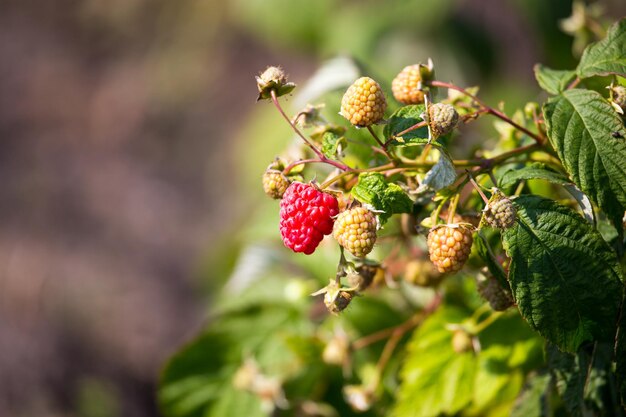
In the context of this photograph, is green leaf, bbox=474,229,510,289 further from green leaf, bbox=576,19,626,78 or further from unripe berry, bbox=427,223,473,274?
green leaf, bbox=576,19,626,78

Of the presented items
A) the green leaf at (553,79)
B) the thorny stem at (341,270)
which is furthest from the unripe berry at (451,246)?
the green leaf at (553,79)

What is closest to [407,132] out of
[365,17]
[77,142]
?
→ [365,17]

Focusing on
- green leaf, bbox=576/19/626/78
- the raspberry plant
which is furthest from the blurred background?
green leaf, bbox=576/19/626/78

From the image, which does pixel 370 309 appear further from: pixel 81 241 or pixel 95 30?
pixel 95 30

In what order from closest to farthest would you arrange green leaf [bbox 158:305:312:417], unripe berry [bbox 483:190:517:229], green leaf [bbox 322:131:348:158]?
unripe berry [bbox 483:190:517:229]
green leaf [bbox 322:131:348:158]
green leaf [bbox 158:305:312:417]

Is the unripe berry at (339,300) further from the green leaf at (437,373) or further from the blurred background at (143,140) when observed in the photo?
the blurred background at (143,140)

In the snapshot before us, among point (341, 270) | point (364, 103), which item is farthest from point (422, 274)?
point (364, 103)
